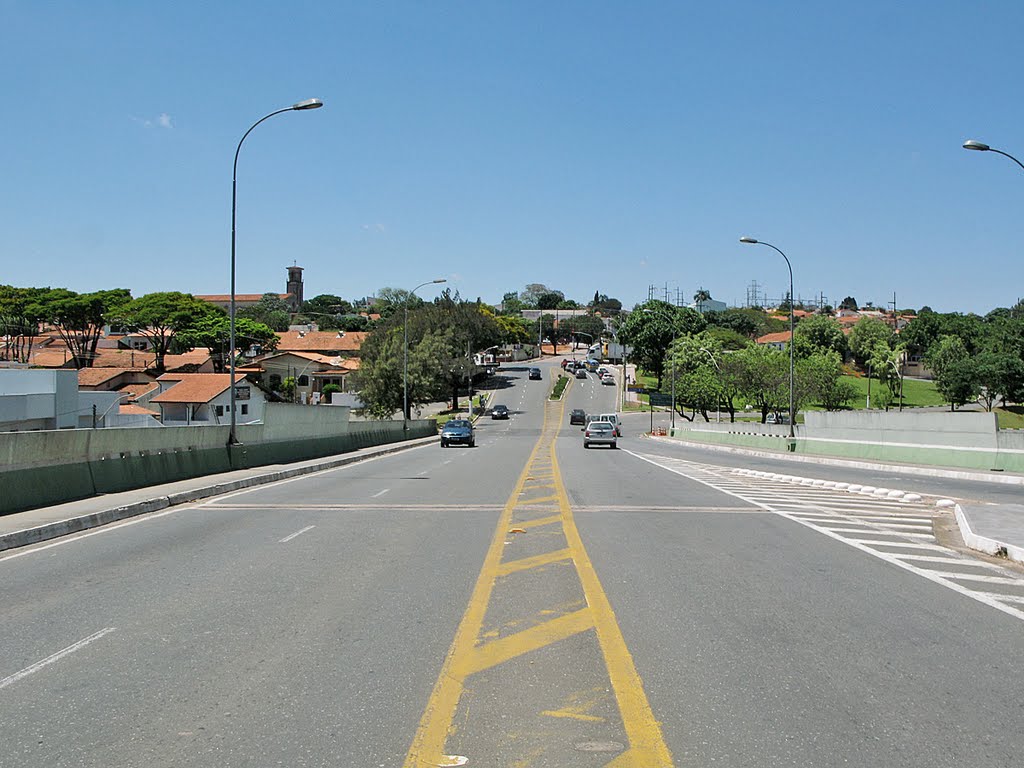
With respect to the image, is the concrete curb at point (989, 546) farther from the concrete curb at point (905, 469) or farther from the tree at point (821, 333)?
the tree at point (821, 333)

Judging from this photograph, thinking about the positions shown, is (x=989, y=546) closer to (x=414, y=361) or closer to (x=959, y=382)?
(x=414, y=361)

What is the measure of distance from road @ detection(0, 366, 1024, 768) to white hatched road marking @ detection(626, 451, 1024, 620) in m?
0.10

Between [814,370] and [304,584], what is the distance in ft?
305

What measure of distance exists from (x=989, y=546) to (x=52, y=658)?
11086 millimetres

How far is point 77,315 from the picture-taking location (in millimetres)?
100750

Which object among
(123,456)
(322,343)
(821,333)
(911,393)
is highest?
(821,333)

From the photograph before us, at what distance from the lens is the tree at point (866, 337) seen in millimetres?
151625

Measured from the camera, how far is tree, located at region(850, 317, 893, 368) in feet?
497

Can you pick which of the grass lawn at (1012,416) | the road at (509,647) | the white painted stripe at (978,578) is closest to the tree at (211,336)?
the grass lawn at (1012,416)

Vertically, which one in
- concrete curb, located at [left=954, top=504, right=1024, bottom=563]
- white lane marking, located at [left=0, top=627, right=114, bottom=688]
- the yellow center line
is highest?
concrete curb, located at [left=954, top=504, right=1024, bottom=563]

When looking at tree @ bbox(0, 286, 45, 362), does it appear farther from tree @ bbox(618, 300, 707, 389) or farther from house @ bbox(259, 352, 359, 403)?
tree @ bbox(618, 300, 707, 389)

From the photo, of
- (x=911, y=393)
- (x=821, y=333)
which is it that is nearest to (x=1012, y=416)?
(x=911, y=393)

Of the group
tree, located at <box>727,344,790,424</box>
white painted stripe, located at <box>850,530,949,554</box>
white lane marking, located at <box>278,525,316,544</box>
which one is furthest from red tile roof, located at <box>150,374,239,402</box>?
white painted stripe, located at <box>850,530,949,554</box>

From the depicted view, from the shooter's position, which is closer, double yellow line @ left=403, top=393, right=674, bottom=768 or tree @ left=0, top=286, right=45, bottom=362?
double yellow line @ left=403, top=393, right=674, bottom=768
